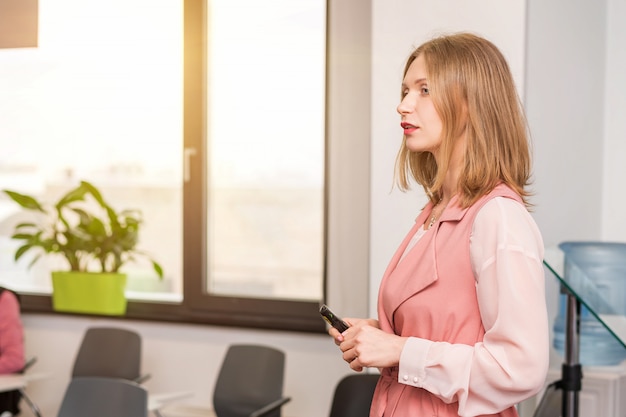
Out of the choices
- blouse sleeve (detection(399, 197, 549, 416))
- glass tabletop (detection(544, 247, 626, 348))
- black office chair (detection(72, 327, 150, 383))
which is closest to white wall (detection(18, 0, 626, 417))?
glass tabletop (detection(544, 247, 626, 348))

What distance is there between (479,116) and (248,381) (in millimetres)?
2815

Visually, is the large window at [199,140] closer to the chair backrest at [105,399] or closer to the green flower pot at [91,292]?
the green flower pot at [91,292]

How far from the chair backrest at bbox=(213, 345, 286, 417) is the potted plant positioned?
1002 millimetres

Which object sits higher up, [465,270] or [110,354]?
[465,270]

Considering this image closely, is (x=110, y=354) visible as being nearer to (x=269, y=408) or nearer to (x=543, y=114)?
(x=269, y=408)

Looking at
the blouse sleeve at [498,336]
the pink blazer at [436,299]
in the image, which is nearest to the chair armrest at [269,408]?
the pink blazer at [436,299]

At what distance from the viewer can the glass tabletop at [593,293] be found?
7.20 feet

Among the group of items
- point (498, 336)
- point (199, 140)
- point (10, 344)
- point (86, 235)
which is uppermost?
point (199, 140)

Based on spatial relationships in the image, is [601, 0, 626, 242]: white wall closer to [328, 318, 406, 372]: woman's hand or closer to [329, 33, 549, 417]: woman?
[329, 33, 549, 417]: woman

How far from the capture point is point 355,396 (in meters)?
3.16

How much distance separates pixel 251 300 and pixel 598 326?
6.79 feet

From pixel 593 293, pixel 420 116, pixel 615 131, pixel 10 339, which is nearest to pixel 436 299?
pixel 420 116

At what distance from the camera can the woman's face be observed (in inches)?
60.0

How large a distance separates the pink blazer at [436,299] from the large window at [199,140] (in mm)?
2731
